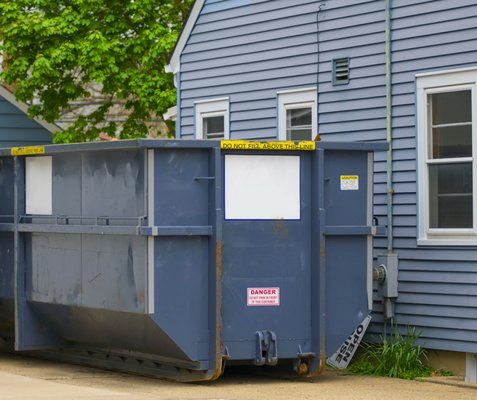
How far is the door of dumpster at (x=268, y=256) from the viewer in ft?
39.9

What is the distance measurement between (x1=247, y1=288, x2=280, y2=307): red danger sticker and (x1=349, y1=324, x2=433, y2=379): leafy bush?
1.73m

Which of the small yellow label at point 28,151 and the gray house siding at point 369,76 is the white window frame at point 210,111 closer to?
the gray house siding at point 369,76

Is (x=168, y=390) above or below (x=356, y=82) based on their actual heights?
below

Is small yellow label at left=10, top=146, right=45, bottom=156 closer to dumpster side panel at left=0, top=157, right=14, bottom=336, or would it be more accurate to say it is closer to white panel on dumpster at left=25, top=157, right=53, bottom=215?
white panel on dumpster at left=25, top=157, right=53, bottom=215

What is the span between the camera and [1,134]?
74.3 feet

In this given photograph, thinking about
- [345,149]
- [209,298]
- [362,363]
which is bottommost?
[362,363]

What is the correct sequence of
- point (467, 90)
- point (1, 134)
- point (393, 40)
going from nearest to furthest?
1. point (467, 90)
2. point (393, 40)
3. point (1, 134)

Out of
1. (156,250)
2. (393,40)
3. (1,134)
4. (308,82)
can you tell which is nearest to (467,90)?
(393,40)

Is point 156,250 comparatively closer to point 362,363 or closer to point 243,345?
point 243,345

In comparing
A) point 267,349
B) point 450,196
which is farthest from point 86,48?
point 267,349

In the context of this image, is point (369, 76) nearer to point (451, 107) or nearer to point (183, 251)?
point (451, 107)

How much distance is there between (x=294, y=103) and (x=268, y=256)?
360 cm

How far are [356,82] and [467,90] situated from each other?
5.65 ft

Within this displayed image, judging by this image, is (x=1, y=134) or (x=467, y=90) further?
(x=1, y=134)
